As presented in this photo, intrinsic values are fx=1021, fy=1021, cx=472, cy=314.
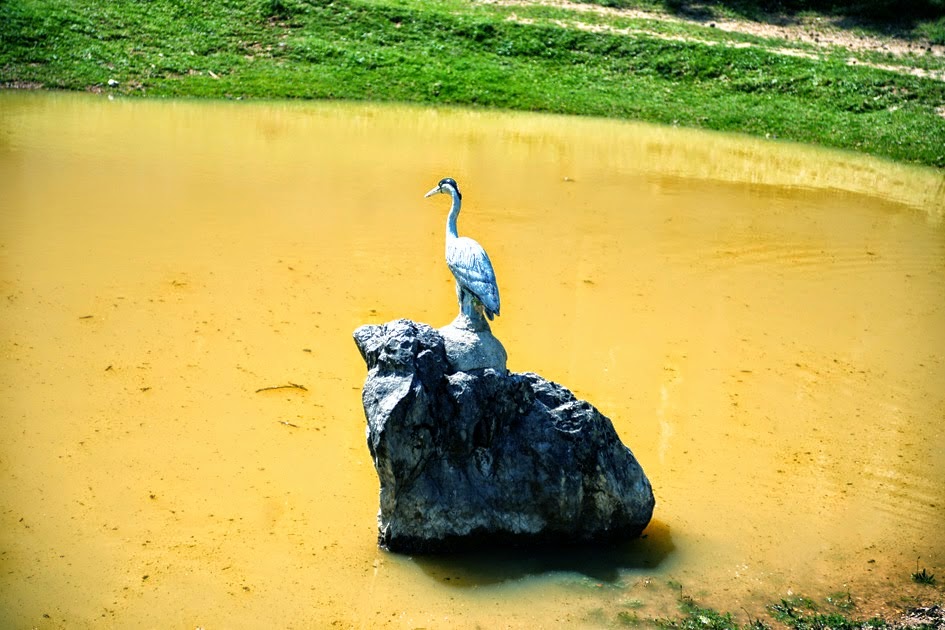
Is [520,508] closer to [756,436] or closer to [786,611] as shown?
[786,611]

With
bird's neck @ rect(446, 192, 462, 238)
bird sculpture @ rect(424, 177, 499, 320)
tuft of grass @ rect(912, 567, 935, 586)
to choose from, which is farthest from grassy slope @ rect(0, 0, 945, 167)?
bird sculpture @ rect(424, 177, 499, 320)

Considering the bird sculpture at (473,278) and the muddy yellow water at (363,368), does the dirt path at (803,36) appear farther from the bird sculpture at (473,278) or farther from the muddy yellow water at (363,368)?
the bird sculpture at (473,278)

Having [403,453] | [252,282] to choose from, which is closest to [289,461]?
[403,453]

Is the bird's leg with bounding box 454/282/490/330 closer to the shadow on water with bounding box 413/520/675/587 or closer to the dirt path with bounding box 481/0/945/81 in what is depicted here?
the shadow on water with bounding box 413/520/675/587

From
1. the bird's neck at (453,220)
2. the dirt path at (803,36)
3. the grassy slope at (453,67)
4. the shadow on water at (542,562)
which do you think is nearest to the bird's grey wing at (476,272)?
the bird's neck at (453,220)

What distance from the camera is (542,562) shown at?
24.8ft

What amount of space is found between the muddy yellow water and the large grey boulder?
25 cm

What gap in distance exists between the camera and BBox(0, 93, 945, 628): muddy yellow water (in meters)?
7.30

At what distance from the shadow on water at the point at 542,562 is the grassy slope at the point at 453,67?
55.1ft

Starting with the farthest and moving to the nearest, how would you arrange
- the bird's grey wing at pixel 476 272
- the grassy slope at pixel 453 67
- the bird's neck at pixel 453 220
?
the grassy slope at pixel 453 67
the bird's neck at pixel 453 220
the bird's grey wing at pixel 476 272

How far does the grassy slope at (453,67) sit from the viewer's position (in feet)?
75.1

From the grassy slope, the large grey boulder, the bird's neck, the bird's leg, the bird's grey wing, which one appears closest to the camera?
the large grey boulder

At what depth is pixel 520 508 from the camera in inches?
299

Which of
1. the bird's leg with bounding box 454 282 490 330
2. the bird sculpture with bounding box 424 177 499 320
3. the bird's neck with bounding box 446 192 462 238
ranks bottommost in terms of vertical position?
the bird's leg with bounding box 454 282 490 330
